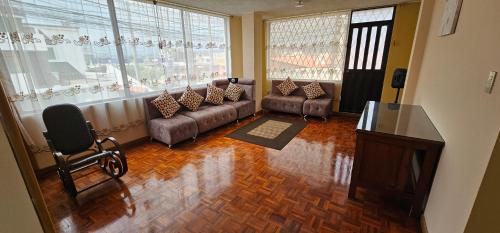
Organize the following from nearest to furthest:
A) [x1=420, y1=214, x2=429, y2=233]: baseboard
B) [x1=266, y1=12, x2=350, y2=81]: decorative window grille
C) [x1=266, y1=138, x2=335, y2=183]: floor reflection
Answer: [x1=420, y1=214, x2=429, y2=233]: baseboard
[x1=266, y1=138, x2=335, y2=183]: floor reflection
[x1=266, y1=12, x2=350, y2=81]: decorative window grille

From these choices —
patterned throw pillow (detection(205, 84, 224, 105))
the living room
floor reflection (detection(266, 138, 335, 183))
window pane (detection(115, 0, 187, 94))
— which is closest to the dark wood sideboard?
the living room

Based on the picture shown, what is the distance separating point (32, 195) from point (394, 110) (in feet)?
9.51

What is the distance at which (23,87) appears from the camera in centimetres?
223

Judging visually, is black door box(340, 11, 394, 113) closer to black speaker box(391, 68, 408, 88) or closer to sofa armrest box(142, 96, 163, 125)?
black speaker box(391, 68, 408, 88)

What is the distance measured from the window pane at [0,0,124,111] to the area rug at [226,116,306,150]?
2072 millimetres

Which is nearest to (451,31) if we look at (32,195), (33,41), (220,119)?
(32,195)

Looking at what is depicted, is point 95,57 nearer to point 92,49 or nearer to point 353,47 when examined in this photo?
point 92,49

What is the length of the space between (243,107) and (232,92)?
0.40 m

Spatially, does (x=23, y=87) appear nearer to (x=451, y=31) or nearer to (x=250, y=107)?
(x=250, y=107)

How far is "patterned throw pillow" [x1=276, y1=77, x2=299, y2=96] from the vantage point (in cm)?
497

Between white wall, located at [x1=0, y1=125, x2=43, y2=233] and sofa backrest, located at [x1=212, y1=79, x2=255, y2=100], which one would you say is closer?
white wall, located at [x1=0, y1=125, x2=43, y2=233]

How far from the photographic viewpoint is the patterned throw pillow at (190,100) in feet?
12.1

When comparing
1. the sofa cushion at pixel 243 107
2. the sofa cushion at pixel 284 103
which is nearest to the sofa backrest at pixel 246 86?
the sofa cushion at pixel 243 107

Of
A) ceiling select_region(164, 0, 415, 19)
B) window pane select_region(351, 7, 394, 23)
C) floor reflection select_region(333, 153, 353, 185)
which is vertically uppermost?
ceiling select_region(164, 0, 415, 19)
